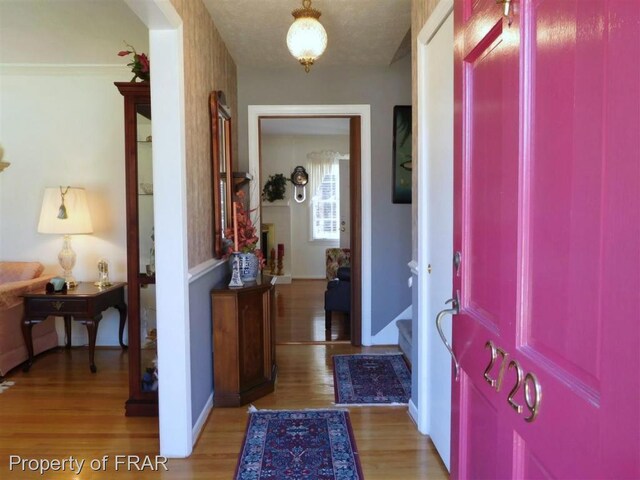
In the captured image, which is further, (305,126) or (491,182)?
(305,126)

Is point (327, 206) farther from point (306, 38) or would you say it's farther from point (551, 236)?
point (551, 236)

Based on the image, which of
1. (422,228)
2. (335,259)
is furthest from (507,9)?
(335,259)

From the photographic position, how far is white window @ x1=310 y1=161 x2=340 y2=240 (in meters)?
7.81

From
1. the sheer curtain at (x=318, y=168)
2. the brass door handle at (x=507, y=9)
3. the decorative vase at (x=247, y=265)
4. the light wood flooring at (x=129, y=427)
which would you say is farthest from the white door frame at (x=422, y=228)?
the sheer curtain at (x=318, y=168)

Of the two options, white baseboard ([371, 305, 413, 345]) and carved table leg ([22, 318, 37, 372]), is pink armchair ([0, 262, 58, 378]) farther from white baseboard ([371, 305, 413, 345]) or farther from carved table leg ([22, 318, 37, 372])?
white baseboard ([371, 305, 413, 345])

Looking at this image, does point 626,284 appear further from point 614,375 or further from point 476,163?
point 476,163

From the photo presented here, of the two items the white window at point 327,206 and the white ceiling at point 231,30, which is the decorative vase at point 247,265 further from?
the white window at point 327,206

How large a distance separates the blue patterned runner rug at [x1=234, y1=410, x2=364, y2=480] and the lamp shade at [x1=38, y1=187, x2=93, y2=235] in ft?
7.15

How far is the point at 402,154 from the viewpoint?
3.91 m

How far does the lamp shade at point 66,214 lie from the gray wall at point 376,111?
52.5 inches

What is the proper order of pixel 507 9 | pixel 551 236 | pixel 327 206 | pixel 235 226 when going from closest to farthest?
pixel 551 236, pixel 507 9, pixel 235 226, pixel 327 206

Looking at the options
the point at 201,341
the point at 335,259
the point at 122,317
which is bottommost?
the point at 122,317

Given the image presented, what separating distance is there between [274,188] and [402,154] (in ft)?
12.8

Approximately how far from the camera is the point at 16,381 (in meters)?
3.15
